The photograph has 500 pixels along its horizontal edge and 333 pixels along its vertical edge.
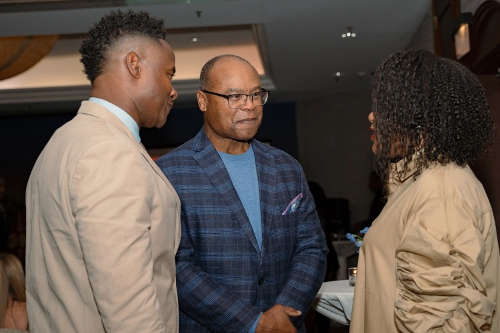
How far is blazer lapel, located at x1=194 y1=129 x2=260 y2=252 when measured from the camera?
2232 millimetres

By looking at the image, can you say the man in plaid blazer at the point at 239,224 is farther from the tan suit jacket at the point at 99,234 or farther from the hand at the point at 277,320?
the tan suit jacket at the point at 99,234

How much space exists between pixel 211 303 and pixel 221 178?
0.46m

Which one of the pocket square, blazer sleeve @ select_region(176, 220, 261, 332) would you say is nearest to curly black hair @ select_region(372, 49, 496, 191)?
the pocket square

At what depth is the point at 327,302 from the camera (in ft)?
9.15

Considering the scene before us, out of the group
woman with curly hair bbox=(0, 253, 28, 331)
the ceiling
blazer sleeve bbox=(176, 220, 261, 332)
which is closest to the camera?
blazer sleeve bbox=(176, 220, 261, 332)

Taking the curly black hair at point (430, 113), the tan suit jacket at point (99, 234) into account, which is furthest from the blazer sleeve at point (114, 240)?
the curly black hair at point (430, 113)

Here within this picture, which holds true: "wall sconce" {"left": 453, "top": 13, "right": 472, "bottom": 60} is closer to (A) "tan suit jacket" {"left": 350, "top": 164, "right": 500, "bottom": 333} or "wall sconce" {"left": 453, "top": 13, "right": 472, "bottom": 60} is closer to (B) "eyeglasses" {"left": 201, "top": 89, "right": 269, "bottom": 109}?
(B) "eyeglasses" {"left": 201, "top": 89, "right": 269, "bottom": 109}

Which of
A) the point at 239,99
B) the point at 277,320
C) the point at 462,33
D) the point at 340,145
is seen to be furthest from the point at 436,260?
the point at 340,145

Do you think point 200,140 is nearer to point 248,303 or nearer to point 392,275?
point 248,303

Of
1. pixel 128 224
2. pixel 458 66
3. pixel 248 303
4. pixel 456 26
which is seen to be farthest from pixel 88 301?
pixel 456 26

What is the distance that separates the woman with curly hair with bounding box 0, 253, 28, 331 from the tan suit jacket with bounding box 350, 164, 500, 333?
1.48m

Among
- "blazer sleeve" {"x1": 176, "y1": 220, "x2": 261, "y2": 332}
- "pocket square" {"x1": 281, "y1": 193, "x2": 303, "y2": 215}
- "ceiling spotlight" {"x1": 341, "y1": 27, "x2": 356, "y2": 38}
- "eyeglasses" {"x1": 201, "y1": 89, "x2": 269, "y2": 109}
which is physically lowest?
"blazer sleeve" {"x1": 176, "y1": 220, "x2": 261, "y2": 332}

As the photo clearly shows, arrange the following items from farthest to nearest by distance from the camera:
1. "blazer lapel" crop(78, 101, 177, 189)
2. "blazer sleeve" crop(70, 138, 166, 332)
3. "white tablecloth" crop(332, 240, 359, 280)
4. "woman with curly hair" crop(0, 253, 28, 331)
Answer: "white tablecloth" crop(332, 240, 359, 280) < "woman with curly hair" crop(0, 253, 28, 331) < "blazer lapel" crop(78, 101, 177, 189) < "blazer sleeve" crop(70, 138, 166, 332)

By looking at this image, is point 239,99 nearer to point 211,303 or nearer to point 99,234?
point 211,303
